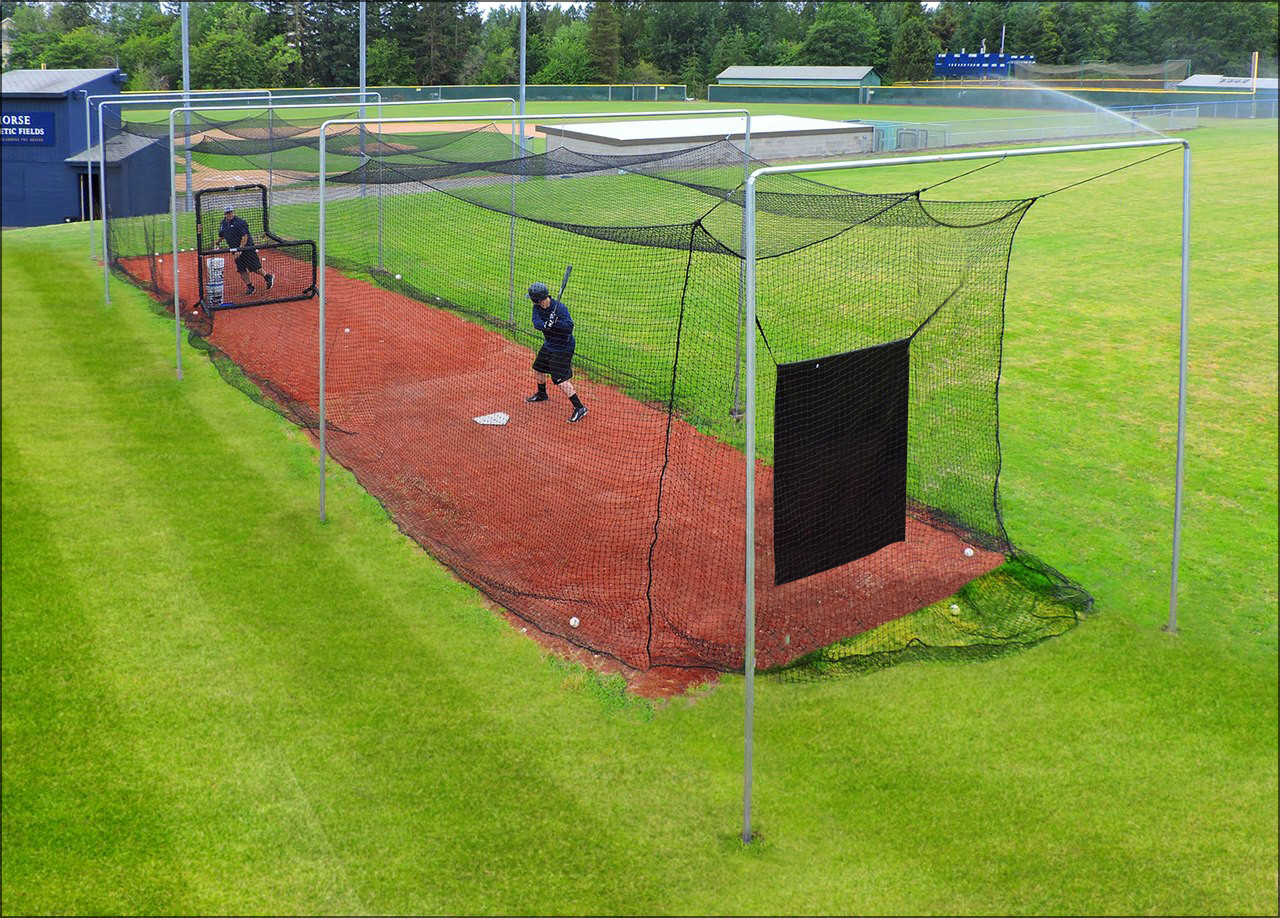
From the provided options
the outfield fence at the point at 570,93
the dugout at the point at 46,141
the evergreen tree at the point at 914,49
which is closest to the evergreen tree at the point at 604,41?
the outfield fence at the point at 570,93

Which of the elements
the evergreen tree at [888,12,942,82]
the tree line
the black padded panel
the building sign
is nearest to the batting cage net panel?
the black padded panel

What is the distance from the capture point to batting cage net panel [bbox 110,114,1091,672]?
718 centimetres

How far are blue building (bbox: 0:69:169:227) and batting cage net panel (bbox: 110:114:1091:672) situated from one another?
815 millimetres

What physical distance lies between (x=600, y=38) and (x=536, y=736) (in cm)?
3918

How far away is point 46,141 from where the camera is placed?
20.8 m

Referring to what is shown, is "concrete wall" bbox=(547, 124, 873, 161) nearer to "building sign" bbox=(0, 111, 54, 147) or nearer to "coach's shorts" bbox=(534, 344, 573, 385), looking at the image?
"building sign" bbox=(0, 111, 54, 147)

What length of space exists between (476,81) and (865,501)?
33.5m

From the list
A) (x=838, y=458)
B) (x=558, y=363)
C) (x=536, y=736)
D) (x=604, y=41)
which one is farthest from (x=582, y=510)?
(x=604, y=41)

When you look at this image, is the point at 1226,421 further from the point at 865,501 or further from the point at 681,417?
the point at 865,501

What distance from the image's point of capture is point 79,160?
20.8 meters

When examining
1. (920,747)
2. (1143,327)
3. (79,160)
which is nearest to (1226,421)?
(1143,327)

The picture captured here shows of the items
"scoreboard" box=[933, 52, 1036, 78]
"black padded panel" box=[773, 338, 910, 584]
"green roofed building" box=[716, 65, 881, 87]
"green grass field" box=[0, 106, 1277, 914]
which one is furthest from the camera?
"green roofed building" box=[716, 65, 881, 87]

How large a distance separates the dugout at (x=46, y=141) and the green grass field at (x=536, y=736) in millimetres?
11935

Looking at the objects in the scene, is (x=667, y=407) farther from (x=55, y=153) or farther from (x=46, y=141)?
(x=55, y=153)
